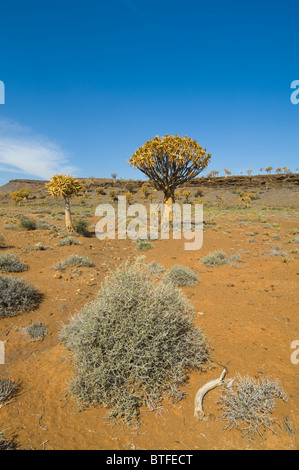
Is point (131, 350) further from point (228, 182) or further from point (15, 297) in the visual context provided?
point (228, 182)

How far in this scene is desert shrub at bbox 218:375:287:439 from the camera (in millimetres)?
2578

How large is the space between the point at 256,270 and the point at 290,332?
3.94 m

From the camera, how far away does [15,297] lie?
5426 mm

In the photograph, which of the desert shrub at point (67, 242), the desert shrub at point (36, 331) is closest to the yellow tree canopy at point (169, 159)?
the desert shrub at point (67, 242)

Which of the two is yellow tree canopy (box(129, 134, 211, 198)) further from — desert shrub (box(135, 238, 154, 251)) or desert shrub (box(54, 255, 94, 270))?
desert shrub (box(54, 255, 94, 270))

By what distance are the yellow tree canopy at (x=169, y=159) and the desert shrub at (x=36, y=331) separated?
14.3m

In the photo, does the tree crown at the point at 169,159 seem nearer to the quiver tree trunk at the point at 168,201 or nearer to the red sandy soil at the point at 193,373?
the quiver tree trunk at the point at 168,201

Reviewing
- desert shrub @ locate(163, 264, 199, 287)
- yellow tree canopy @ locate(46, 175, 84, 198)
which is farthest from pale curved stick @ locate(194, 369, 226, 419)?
yellow tree canopy @ locate(46, 175, 84, 198)

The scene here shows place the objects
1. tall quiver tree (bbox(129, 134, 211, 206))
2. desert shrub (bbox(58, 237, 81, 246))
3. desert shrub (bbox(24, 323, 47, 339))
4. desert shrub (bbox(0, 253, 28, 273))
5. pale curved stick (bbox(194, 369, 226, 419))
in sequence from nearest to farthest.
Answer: pale curved stick (bbox(194, 369, 226, 419)), desert shrub (bbox(24, 323, 47, 339)), desert shrub (bbox(0, 253, 28, 273)), desert shrub (bbox(58, 237, 81, 246)), tall quiver tree (bbox(129, 134, 211, 206))

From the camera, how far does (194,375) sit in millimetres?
3389

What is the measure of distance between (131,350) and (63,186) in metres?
12.8

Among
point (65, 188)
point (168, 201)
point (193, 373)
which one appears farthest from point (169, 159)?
point (193, 373)

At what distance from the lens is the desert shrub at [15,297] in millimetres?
5188

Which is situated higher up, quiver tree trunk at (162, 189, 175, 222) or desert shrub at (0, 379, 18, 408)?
quiver tree trunk at (162, 189, 175, 222)
